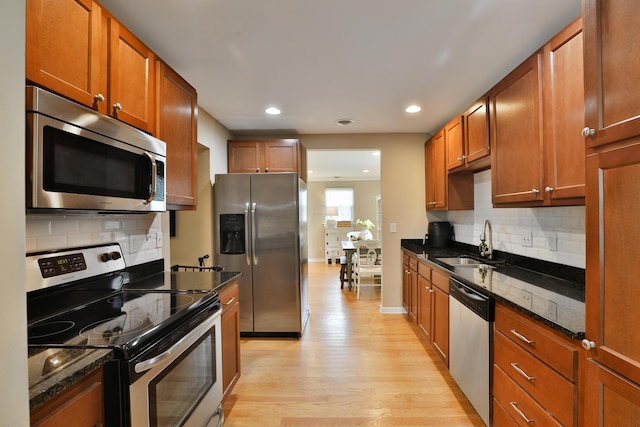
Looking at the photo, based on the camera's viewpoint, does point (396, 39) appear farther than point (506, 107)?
No

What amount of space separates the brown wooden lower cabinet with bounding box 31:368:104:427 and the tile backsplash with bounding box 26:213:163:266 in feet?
2.42

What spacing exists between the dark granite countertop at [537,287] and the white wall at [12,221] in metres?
1.60

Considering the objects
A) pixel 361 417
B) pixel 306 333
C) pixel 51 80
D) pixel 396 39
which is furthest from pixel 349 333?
pixel 51 80

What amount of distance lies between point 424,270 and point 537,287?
125 cm

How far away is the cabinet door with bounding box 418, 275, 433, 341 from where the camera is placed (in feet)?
9.19

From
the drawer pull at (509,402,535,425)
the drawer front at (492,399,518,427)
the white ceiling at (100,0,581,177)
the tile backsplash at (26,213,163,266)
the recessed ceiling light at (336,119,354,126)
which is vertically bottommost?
the drawer front at (492,399,518,427)

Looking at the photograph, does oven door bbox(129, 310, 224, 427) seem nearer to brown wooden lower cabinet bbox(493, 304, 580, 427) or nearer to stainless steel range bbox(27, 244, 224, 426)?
stainless steel range bbox(27, 244, 224, 426)

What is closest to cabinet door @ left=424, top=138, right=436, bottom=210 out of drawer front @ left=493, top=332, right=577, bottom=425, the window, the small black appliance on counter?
the small black appliance on counter

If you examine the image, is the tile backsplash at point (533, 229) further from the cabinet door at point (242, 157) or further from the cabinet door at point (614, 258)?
the cabinet door at point (242, 157)

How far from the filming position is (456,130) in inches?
113

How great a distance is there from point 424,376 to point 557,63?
2.30 meters

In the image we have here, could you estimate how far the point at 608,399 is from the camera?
38.5 inches

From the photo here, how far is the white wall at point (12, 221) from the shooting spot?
1.83ft

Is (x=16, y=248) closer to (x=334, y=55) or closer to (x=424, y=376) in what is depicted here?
(x=334, y=55)
